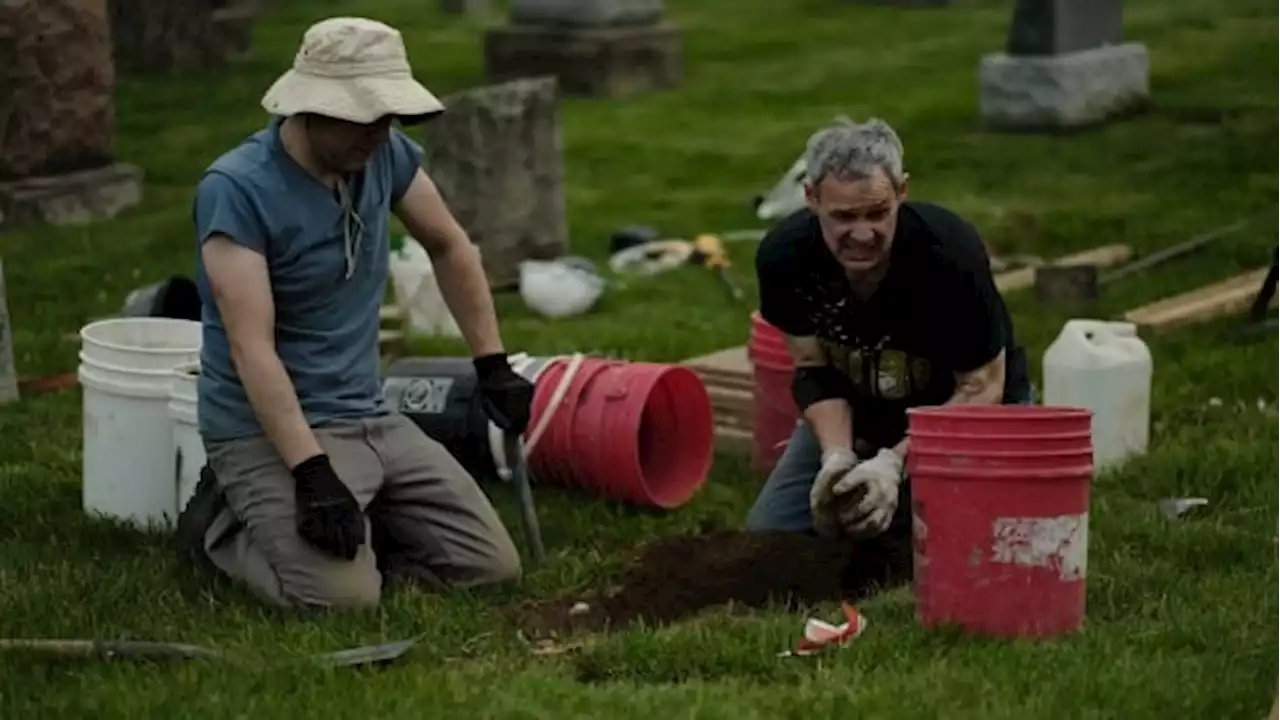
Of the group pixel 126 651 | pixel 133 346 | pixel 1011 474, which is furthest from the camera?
pixel 133 346

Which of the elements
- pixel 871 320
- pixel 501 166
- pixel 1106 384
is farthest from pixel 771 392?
pixel 501 166

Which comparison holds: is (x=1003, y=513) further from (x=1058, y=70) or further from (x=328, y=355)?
(x=1058, y=70)

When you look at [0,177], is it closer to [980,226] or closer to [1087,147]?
[980,226]

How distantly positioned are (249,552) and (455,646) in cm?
73

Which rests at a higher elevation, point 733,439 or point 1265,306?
point 1265,306

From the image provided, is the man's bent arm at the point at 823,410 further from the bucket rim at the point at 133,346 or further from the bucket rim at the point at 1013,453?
the bucket rim at the point at 133,346

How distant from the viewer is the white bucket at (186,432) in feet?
21.8

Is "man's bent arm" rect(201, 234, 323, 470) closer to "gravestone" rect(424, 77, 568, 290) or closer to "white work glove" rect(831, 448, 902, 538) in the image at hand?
"white work glove" rect(831, 448, 902, 538)

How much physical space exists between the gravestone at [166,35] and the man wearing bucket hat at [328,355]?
1079cm

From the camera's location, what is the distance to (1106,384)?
7.36m

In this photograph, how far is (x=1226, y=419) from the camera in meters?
7.82

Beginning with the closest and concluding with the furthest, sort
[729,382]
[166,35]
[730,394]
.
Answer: [730,394]
[729,382]
[166,35]

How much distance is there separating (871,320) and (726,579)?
2.43ft

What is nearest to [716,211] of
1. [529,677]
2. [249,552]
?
[249,552]
